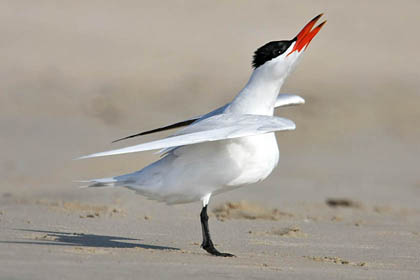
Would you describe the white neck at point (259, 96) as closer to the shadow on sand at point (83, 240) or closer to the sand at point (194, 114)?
the sand at point (194, 114)

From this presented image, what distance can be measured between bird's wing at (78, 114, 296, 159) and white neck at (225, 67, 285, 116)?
1.33ft

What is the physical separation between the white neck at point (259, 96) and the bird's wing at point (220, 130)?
0.41 metres

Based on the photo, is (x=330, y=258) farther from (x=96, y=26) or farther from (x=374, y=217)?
(x=96, y=26)

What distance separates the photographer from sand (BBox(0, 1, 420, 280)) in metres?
5.79

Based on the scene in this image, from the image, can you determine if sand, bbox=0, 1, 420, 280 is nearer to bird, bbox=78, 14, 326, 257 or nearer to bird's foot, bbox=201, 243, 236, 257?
bird's foot, bbox=201, 243, 236, 257

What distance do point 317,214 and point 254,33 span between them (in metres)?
12.3

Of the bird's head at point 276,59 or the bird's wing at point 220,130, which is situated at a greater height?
the bird's head at point 276,59

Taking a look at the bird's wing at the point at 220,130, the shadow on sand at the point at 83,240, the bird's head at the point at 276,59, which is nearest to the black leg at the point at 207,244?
the shadow on sand at the point at 83,240

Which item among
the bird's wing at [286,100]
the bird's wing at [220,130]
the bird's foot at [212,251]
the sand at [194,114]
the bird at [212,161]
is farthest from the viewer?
the bird's wing at [286,100]

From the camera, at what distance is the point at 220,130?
5641mm

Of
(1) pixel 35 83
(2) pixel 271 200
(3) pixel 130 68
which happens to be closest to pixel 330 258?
(2) pixel 271 200

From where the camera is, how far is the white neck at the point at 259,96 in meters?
6.36

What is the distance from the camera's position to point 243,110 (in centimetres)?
636

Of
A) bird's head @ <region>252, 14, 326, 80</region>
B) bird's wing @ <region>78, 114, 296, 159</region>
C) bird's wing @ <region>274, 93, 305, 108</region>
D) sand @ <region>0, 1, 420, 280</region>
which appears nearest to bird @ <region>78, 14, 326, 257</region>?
bird's wing @ <region>78, 114, 296, 159</region>
